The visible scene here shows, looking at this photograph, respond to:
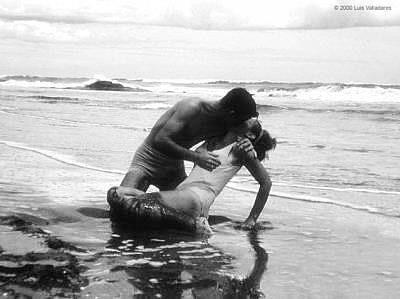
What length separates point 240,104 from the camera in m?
5.33

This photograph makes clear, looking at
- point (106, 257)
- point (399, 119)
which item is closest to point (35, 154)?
point (106, 257)

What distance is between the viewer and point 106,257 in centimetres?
419

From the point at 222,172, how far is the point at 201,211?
0.42 m

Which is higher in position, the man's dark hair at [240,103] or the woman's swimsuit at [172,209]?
the man's dark hair at [240,103]

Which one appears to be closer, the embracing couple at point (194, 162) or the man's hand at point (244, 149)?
the embracing couple at point (194, 162)

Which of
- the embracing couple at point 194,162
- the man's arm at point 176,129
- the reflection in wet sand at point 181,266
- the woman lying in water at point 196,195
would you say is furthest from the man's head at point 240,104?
the reflection in wet sand at point 181,266

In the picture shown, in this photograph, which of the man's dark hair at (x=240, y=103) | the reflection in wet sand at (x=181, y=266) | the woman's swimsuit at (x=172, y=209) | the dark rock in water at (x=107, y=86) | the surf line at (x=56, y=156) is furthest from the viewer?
the dark rock in water at (x=107, y=86)

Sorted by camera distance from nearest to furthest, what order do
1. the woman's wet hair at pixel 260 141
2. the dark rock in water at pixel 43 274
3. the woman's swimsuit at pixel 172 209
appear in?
1. the dark rock in water at pixel 43 274
2. the woman's swimsuit at pixel 172 209
3. the woman's wet hair at pixel 260 141

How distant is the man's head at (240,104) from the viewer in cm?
532

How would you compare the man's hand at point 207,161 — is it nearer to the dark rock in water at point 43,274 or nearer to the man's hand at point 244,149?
the man's hand at point 244,149

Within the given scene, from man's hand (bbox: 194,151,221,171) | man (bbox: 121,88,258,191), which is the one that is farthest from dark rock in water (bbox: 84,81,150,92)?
man's hand (bbox: 194,151,221,171)

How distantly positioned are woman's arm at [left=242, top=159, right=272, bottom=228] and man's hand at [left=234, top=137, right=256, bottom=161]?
0.06 metres

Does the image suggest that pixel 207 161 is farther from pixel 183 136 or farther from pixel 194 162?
pixel 183 136

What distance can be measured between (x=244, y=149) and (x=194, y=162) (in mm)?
415
